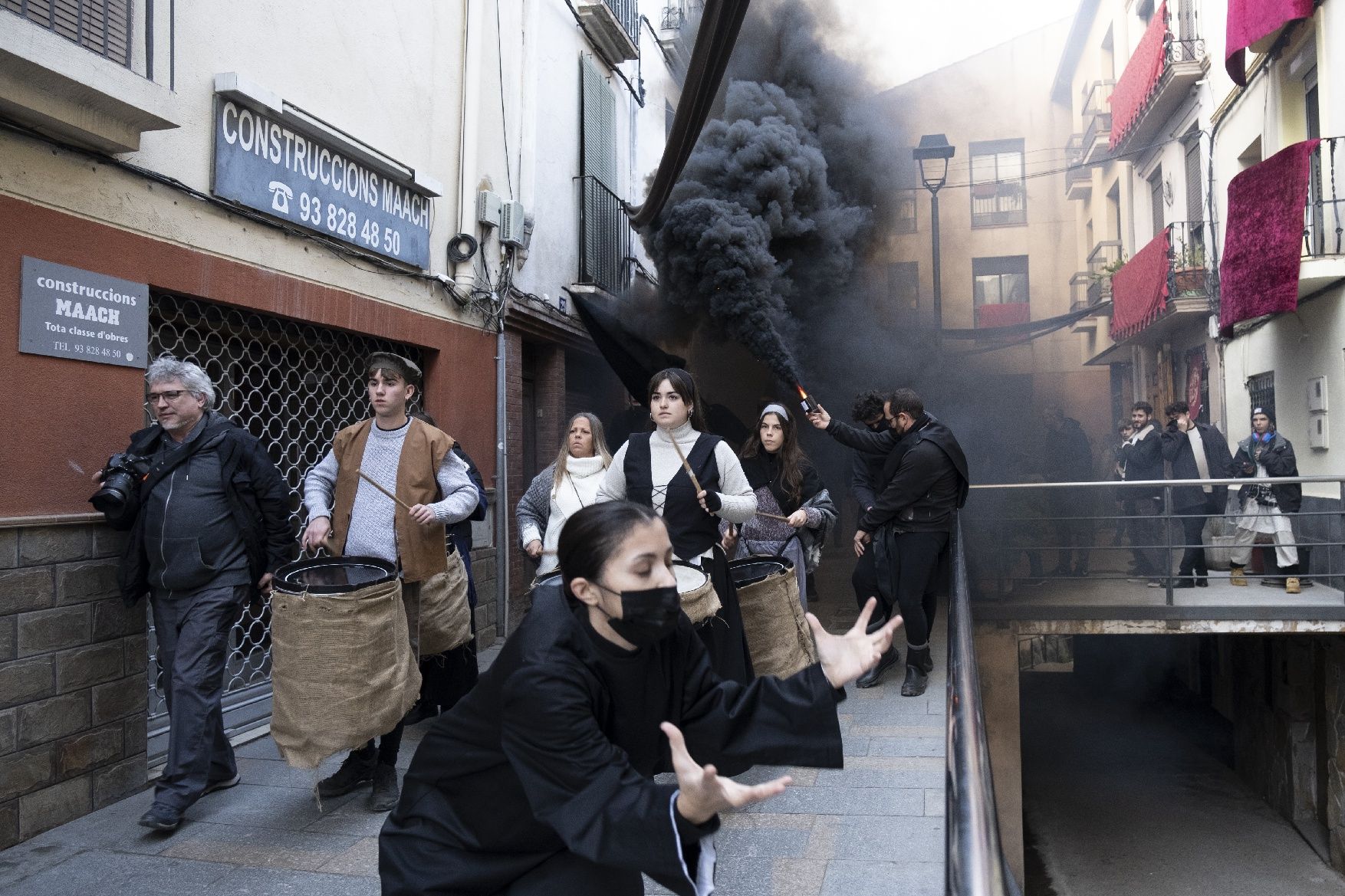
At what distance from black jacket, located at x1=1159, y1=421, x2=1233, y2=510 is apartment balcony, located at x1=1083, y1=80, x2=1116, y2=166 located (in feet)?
38.2

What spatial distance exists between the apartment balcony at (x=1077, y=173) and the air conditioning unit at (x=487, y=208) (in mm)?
17618

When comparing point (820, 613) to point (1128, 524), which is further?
point (1128, 524)

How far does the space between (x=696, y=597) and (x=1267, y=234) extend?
30.7 feet

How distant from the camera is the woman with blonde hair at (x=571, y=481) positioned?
496 centimetres

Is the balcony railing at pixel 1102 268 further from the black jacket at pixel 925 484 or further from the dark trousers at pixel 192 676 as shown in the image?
the dark trousers at pixel 192 676

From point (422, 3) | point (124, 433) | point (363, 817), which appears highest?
point (422, 3)

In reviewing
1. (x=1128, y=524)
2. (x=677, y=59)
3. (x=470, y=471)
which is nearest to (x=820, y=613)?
(x=1128, y=524)

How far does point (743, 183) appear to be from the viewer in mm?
12602

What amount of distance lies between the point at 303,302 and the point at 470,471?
68.0 inches

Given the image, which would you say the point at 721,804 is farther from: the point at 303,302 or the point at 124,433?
the point at 303,302

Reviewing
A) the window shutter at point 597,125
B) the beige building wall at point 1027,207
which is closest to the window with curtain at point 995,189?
the beige building wall at point 1027,207

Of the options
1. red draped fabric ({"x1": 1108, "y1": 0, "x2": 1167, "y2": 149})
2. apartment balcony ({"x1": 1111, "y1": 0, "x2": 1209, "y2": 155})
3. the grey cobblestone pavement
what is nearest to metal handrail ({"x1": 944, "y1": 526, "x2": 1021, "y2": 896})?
the grey cobblestone pavement

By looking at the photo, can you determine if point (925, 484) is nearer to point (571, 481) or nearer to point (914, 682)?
point (914, 682)

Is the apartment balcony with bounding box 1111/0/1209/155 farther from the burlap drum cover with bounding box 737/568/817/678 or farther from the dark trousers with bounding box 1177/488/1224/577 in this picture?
the burlap drum cover with bounding box 737/568/817/678
